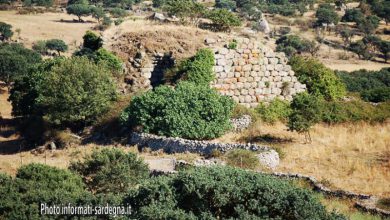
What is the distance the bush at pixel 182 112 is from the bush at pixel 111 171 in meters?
6.44

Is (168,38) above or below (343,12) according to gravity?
above

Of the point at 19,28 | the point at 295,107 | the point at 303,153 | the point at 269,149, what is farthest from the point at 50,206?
the point at 19,28

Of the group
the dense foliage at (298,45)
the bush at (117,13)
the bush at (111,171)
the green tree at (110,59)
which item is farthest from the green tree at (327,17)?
the bush at (111,171)

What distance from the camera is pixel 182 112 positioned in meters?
23.0

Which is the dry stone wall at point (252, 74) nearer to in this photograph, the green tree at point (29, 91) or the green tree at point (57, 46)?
the green tree at point (29, 91)

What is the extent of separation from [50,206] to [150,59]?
1733 cm

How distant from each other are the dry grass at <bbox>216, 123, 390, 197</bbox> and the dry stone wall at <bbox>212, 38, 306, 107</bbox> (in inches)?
97.2

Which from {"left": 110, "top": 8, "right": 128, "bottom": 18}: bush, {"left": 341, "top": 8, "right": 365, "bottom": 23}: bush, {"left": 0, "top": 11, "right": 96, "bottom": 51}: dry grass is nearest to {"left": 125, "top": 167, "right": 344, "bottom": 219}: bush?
{"left": 0, "top": 11, "right": 96, "bottom": 51}: dry grass

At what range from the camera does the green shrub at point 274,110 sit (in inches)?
1035

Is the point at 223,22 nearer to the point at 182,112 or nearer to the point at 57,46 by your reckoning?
the point at 182,112

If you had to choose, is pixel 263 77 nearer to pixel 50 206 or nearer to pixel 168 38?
pixel 168 38

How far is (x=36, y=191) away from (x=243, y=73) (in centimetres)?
1618

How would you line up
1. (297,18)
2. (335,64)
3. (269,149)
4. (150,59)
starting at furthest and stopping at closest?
(297,18) → (335,64) → (150,59) → (269,149)

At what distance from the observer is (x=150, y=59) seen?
A: 2877 centimetres
